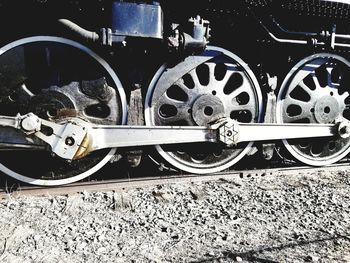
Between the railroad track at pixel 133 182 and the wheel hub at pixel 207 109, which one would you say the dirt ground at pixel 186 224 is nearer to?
the railroad track at pixel 133 182

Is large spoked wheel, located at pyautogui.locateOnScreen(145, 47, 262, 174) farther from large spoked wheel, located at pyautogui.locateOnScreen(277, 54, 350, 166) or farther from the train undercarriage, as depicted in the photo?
large spoked wheel, located at pyautogui.locateOnScreen(277, 54, 350, 166)

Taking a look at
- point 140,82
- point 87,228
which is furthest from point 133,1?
point 87,228

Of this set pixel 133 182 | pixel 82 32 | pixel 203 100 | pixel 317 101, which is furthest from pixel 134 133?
pixel 317 101

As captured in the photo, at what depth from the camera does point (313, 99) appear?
13.5 ft

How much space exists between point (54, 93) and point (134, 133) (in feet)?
2.56

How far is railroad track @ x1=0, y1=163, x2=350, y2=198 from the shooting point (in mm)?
3449

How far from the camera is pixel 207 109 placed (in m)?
3.78

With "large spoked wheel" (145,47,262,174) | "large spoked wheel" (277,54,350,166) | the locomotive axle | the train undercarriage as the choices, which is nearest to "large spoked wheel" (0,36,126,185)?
the train undercarriage

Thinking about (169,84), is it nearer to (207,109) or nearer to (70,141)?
(207,109)

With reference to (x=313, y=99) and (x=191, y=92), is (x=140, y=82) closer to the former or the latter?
(x=191, y=92)

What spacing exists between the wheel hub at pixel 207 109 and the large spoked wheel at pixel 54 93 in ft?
2.29

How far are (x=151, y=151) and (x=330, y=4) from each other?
7.42 ft

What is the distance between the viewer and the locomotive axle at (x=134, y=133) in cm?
318

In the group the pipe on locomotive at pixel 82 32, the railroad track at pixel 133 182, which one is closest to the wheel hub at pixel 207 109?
the railroad track at pixel 133 182
